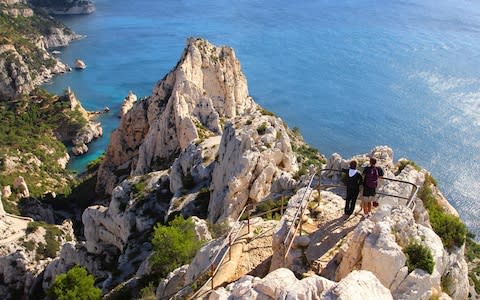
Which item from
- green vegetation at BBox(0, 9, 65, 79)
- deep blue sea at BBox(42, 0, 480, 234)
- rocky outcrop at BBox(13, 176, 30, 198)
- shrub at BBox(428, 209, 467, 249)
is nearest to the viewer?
shrub at BBox(428, 209, 467, 249)

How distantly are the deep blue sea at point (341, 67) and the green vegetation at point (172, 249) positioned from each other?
53886 mm

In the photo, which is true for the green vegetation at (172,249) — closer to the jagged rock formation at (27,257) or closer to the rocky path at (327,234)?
the rocky path at (327,234)

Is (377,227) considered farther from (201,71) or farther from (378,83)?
(378,83)

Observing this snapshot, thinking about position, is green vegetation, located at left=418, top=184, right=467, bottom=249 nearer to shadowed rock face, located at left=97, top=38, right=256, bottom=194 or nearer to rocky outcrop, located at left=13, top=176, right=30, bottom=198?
shadowed rock face, located at left=97, top=38, right=256, bottom=194

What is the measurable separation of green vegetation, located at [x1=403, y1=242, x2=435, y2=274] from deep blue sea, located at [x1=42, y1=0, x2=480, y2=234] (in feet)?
196

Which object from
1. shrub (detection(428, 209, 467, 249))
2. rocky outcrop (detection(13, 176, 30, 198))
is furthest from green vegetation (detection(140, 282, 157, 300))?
rocky outcrop (detection(13, 176, 30, 198))

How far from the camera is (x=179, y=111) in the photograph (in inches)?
1996

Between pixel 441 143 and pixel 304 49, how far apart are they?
50744mm

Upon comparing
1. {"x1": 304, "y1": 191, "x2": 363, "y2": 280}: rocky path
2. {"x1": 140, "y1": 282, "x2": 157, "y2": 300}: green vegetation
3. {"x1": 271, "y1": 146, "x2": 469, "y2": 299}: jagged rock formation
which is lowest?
{"x1": 140, "y1": 282, "x2": 157, "y2": 300}: green vegetation

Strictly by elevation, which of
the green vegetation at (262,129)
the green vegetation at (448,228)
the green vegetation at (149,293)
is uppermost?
the green vegetation at (448,228)

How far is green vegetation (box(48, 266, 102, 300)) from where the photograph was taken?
27531mm

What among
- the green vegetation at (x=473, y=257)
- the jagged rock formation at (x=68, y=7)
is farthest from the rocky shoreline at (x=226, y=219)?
the jagged rock formation at (x=68, y=7)

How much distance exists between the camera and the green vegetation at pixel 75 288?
2753cm

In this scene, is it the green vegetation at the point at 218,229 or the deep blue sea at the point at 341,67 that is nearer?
the green vegetation at the point at 218,229
